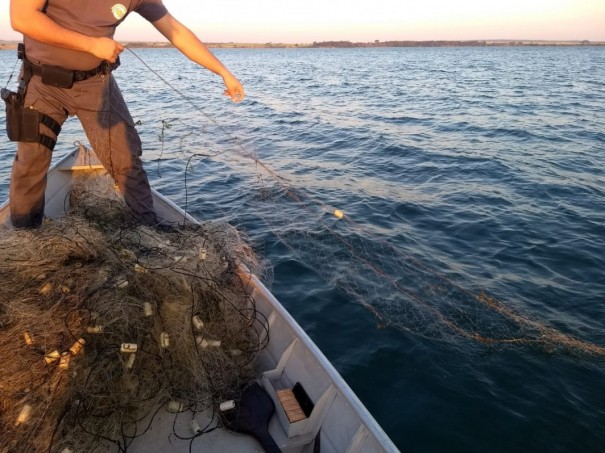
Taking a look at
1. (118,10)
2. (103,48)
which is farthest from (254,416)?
(118,10)

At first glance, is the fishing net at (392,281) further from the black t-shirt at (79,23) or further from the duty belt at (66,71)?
the black t-shirt at (79,23)

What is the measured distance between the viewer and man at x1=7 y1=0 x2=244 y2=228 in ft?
11.2

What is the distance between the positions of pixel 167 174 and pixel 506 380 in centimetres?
1019

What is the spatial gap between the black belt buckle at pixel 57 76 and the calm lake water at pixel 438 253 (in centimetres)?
203

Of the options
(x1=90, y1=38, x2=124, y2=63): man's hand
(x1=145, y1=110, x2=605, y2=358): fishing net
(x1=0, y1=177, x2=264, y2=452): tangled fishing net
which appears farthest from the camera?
(x1=145, y1=110, x2=605, y2=358): fishing net

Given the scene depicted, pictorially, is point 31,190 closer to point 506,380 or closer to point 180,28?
point 180,28

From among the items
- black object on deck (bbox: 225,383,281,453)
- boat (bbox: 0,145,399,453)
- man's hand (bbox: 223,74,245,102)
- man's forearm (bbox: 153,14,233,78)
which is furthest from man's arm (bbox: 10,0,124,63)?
black object on deck (bbox: 225,383,281,453)

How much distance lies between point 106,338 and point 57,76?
2.46 metres

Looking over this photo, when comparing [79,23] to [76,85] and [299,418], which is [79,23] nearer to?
[76,85]

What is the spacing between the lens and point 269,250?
7.66m

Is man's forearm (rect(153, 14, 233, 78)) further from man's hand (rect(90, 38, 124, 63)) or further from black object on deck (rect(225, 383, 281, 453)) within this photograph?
black object on deck (rect(225, 383, 281, 453))

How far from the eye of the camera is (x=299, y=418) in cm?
314

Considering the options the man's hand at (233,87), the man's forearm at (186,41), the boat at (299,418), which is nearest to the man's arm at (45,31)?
the man's forearm at (186,41)

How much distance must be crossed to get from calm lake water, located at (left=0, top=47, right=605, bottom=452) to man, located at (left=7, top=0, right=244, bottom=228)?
5.15 ft
